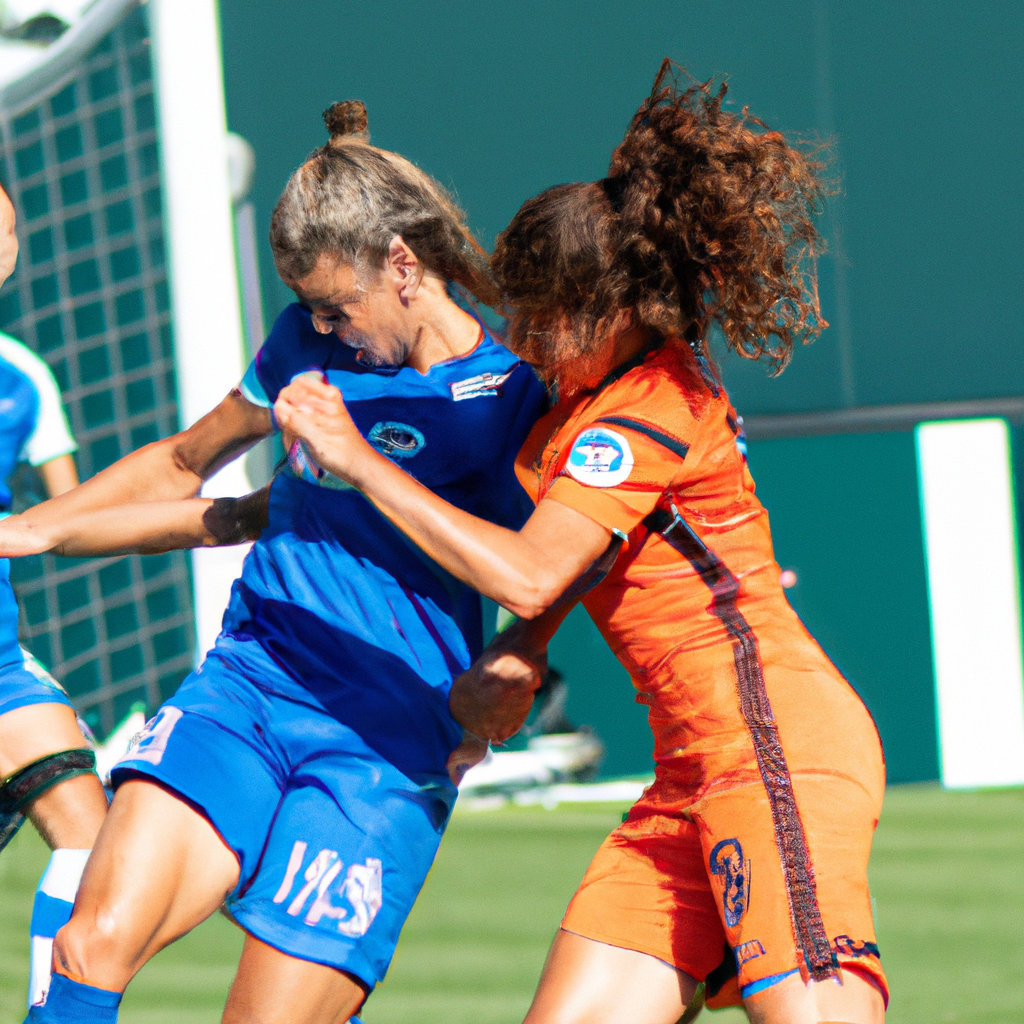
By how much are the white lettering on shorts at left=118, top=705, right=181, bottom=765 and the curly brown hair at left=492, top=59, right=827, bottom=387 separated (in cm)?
70

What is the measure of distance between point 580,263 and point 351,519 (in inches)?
19.1

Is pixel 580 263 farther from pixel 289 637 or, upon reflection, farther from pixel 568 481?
pixel 289 637

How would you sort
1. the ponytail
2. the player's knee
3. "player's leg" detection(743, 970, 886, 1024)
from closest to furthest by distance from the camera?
"player's leg" detection(743, 970, 886, 1024) < the player's knee < the ponytail

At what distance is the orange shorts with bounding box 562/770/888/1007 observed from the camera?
162 cm

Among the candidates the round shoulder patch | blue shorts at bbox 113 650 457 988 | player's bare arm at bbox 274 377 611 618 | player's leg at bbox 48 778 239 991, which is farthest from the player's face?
player's leg at bbox 48 778 239 991

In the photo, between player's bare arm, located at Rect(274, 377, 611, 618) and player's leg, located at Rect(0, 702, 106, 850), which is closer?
player's bare arm, located at Rect(274, 377, 611, 618)

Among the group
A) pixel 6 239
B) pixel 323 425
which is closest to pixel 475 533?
pixel 323 425

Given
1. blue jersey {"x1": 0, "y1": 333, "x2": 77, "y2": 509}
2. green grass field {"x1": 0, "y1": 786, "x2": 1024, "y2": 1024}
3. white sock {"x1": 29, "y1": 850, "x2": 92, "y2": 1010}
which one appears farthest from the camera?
green grass field {"x1": 0, "y1": 786, "x2": 1024, "y2": 1024}

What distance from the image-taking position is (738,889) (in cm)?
168

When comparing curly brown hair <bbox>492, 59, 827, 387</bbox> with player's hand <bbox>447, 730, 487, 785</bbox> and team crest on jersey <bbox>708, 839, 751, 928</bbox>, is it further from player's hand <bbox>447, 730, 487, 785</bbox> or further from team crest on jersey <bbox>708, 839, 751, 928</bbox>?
team crest on jersey <bbox>708, 839, 751, 928</bbox>

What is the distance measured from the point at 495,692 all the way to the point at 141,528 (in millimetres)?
627

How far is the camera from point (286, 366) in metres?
2.04

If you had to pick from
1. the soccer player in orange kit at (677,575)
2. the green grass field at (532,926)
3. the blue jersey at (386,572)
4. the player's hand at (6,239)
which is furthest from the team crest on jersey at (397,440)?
the green grass field at (532,926)

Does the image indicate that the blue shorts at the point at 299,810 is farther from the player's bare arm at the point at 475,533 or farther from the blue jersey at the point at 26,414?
the blue jersey at the point at 26,414
